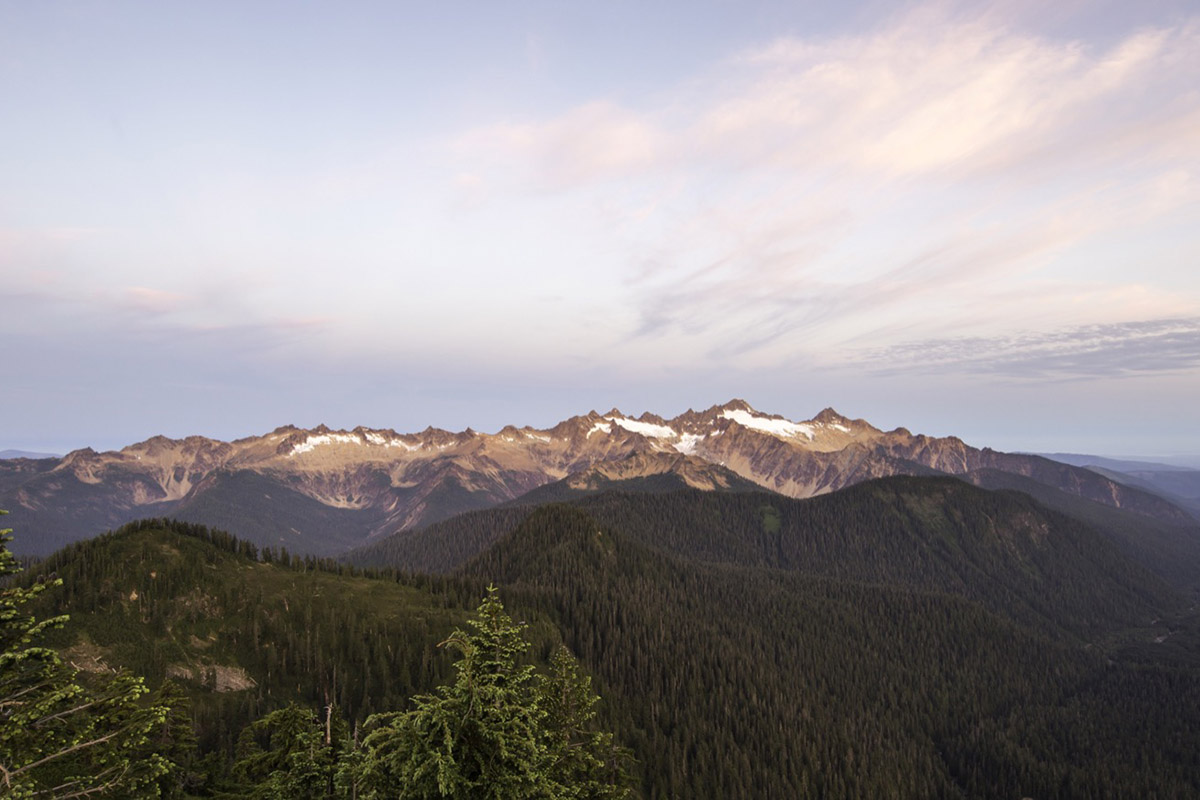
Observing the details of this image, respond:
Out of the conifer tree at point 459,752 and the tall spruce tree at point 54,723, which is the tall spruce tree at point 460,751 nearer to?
the conifer tree at point 459,752

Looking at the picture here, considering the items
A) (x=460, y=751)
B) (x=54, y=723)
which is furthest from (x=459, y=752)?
(x=54, y=723)

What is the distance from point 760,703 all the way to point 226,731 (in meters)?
163

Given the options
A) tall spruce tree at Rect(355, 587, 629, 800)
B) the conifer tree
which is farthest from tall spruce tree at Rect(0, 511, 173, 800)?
the conifer tree

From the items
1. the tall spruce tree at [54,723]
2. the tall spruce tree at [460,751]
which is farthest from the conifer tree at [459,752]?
the tall spruce tree at [54,723]

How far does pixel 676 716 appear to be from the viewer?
181 m

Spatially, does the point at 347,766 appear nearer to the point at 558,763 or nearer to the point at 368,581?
the point at 558,763

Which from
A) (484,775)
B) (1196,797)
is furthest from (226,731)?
(1196,797)

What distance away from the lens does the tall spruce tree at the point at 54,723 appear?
2030 cm

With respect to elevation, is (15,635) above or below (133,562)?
above

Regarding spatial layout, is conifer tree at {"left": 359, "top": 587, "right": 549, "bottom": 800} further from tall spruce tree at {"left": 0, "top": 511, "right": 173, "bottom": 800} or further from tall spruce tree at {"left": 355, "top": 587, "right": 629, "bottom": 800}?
tall spruce tree at {"left": 0, "top": 511, "right": 173, "bottom": 800}

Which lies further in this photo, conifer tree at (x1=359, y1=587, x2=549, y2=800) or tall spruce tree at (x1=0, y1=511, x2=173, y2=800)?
conifer tree at (x1=359, y1=587, x2=549, y2=800)

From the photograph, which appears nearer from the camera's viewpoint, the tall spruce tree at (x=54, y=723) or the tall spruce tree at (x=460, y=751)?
the tall spruce tree at (x=54, y=723)

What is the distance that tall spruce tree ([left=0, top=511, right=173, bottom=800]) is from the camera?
66.6 feet

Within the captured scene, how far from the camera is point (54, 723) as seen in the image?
22.5 m
